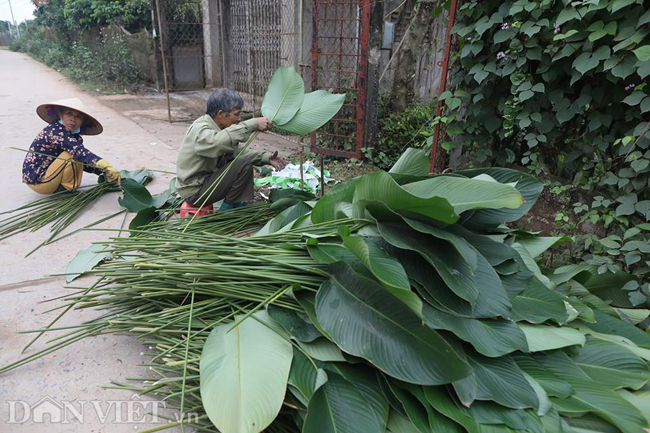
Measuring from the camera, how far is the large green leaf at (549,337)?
151 centimetres

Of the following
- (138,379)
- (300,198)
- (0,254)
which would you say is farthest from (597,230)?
(0,254)

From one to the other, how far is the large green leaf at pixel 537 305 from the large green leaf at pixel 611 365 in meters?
0.15

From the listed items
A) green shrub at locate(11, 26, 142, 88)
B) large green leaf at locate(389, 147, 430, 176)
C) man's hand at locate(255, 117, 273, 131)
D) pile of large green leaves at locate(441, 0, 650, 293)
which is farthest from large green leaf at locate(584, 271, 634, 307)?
green shrub at locate(11, 26, 142, 88)

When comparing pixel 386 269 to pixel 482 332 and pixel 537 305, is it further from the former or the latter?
pixel 537 305

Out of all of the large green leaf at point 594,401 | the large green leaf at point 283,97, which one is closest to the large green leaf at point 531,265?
the large green leaf at point 594,401

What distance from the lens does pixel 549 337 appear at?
155 centimetres

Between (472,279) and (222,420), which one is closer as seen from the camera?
(222,420)

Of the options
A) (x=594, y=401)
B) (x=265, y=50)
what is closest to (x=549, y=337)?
(x=594, y=401)

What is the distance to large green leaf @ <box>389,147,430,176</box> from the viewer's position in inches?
78.0

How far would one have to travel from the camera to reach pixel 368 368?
4.78ft

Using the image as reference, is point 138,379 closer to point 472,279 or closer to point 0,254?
point 472,279

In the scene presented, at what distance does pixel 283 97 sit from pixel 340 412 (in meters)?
→ 1.69

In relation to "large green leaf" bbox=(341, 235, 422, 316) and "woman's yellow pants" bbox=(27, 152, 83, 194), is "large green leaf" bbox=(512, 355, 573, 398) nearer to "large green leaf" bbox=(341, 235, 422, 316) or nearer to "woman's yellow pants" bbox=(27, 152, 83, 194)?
"large green leaf" bbox=(341, 235, 422, 316)

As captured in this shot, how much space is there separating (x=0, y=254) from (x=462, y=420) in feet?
8.91
